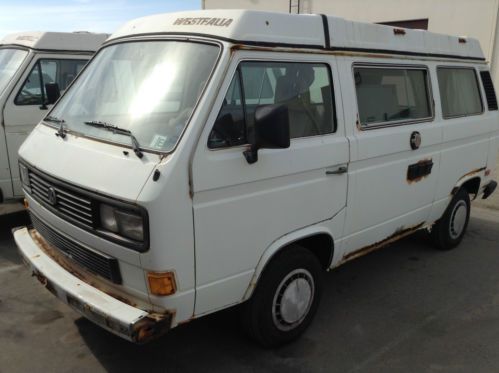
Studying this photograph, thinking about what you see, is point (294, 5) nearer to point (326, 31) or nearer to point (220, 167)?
point (326, 31)

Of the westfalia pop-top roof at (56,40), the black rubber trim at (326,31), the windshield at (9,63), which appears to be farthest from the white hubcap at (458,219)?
the windshield at (9,63)

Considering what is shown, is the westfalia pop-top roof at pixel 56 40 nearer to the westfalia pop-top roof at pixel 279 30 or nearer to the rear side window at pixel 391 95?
the westfalia pop-top roof at pixel 279 30

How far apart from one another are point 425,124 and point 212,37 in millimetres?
2310

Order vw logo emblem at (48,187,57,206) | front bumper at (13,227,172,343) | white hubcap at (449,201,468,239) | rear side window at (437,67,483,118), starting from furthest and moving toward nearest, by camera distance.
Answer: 1. white hubcap at (449,201,468,239)
2. rear side window at (437,67,483,118)
3. vw logo emblem at (48,187,57,206)
4. front bumper at (13,227,172,343)

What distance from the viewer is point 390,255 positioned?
17.1 feet

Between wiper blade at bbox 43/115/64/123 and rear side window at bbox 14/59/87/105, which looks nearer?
wiper blade at bbox 43/115/64/123

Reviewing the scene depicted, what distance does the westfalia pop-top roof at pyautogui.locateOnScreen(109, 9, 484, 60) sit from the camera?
2.84 metres

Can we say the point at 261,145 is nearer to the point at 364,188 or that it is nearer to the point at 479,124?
the point at 364,188

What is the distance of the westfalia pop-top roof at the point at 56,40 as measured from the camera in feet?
19.2

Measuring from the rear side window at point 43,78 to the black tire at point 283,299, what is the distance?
3.99 meters

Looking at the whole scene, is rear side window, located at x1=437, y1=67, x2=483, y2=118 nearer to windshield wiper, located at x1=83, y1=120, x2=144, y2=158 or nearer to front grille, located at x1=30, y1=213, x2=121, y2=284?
windshield wiper, located at x1=83, y1=120, x2=144, y2=158

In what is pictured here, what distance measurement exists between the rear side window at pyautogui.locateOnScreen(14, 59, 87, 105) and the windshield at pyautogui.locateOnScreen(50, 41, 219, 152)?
2.43m

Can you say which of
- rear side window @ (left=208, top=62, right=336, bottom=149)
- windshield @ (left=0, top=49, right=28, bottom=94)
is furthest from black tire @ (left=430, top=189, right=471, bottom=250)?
windshield @ (left=0, top=49, right=28, bottom=94)

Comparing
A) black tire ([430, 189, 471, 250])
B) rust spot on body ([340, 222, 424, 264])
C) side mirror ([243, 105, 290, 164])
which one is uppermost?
side mirror ([243, 105, 290, 164])
